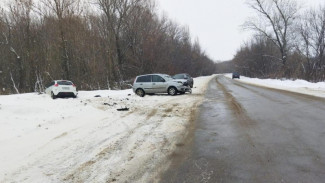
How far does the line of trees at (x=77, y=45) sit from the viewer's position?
31219 mm

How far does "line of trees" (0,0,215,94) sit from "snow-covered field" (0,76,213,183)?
21.9 metres

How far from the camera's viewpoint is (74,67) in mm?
33812

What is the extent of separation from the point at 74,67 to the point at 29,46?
18.8ft

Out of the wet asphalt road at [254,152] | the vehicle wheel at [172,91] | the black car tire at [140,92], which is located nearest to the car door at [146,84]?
the black car tire at [140,92]

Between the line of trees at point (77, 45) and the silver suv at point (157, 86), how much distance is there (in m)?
11.5

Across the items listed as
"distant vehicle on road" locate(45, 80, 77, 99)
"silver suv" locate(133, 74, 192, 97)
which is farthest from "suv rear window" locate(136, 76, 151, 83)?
"distant vehicle on road" locate(45, 80, 77, 99)

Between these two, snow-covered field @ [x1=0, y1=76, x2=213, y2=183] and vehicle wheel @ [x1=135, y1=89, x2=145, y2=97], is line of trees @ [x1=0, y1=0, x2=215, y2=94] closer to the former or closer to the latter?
vehicle wheel @ [x1=135, y1=89, x2=145, y2=97]

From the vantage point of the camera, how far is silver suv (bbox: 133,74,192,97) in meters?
20.3

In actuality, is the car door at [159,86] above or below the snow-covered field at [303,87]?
above

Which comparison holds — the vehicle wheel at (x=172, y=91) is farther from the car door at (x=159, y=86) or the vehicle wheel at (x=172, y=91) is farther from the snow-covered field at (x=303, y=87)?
the snow-covered field at (x=303, y=87)

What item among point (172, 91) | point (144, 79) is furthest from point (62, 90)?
point (172, 91)

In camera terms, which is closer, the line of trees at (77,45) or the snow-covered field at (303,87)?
the snow-covered field at (303,87)

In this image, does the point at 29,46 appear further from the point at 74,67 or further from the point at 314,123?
the point at 314,123

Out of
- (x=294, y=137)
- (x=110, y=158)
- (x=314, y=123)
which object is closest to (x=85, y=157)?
(x=110, y=158)
